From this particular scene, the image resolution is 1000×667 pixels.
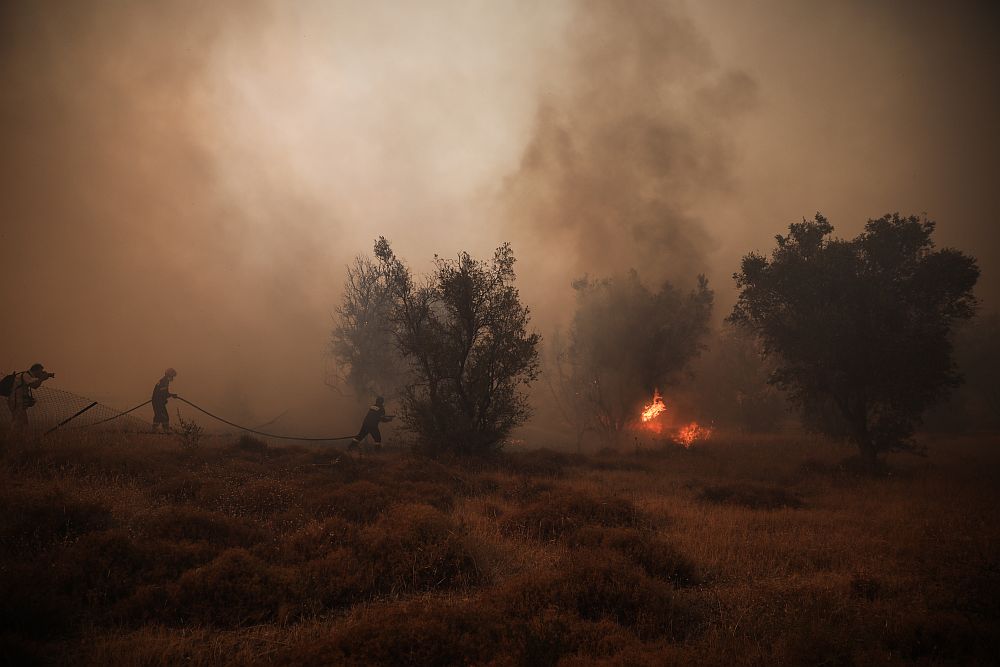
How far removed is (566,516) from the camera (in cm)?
1108

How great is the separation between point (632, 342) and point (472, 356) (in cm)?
1678

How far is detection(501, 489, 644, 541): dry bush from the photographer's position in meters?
10.4

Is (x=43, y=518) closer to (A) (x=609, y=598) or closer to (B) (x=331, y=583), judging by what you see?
(B) (x=331, y=583)

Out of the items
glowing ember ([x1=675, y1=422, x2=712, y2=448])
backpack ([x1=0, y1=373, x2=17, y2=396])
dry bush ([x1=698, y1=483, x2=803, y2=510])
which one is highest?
backpack ([x1=0, y1=373, x2=17, y2=396])

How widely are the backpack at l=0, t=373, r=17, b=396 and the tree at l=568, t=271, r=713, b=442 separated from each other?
31074 mm

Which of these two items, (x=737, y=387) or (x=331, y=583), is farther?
(x=737, y=387)

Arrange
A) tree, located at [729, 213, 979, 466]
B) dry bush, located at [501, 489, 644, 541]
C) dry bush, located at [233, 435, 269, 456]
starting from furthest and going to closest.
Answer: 1. tree, located at [729, 213, 979, 466]
2. dry bush, located at [233, 435, 269, 456]
3. dry bush, located at [501, 489, 644, 541]

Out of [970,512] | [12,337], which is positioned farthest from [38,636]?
[12,337]

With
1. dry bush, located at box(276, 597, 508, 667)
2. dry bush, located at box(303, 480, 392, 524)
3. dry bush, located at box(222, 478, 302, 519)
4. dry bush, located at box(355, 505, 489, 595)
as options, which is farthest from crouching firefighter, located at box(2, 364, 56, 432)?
dry bush, located at box(276, 597, 508, 667)

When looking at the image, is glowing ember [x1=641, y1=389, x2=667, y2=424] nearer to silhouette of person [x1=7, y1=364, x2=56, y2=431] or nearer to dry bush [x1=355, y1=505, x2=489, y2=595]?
dry bush [x1=355, y1=505, x2=489, y2=595]

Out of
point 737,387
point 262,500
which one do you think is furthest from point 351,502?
point 737,387

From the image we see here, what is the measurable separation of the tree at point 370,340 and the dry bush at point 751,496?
2576 centimetres

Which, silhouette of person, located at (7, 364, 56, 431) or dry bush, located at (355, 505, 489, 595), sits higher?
silhouette of person, located at (7, 364, 56, 431)

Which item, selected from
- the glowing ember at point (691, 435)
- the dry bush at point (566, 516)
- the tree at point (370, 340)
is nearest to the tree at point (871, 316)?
the glowing ember at point (691, 435)
